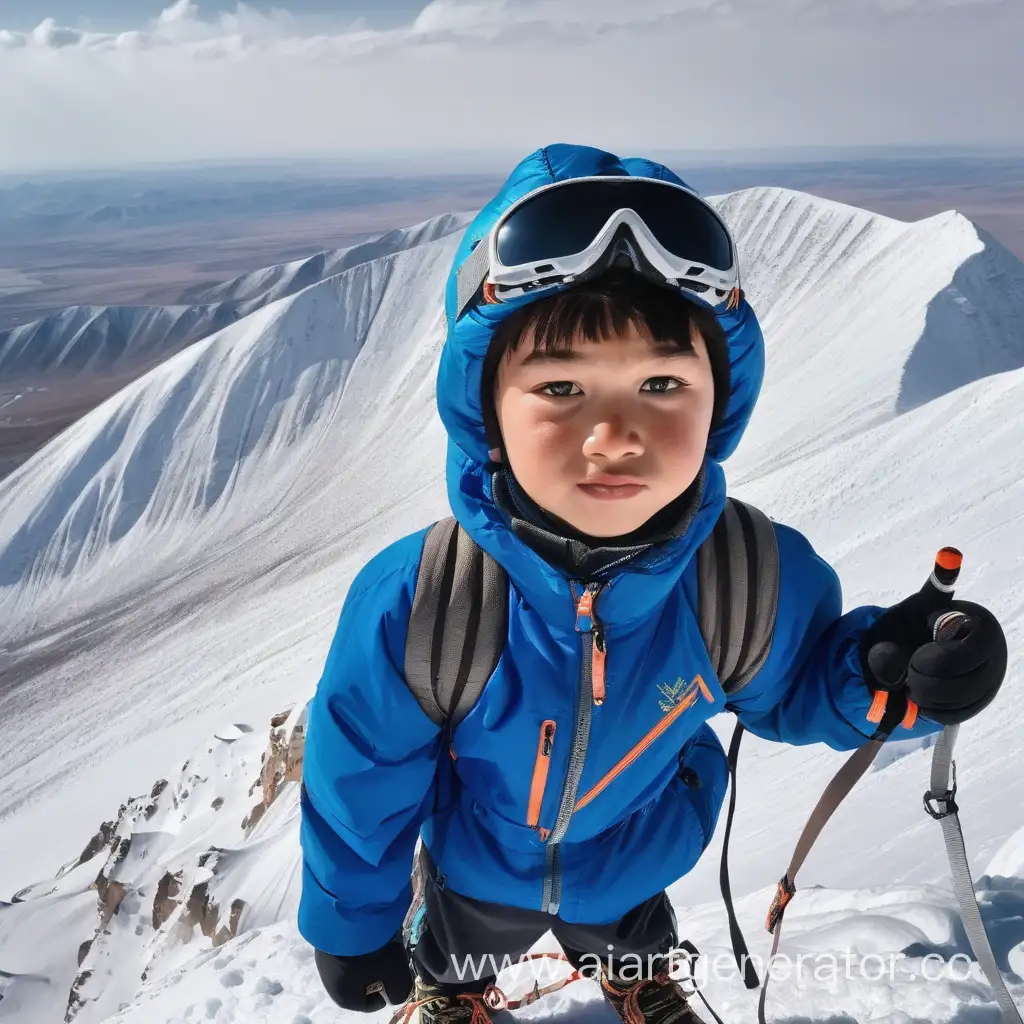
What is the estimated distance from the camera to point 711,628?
1418 mm

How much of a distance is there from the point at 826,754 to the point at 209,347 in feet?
120

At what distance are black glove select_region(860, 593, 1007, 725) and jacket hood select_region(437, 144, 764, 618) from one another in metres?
0.39

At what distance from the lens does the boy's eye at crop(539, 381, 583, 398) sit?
1199mm

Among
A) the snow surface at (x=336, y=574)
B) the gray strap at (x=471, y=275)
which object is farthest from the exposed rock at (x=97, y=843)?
the gray strap at (x=471, y=275)

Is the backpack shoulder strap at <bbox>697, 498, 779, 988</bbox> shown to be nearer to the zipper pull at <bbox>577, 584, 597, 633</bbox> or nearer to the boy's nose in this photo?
the zipper pull at <bbox>577, 584, 597, 633</bbox>

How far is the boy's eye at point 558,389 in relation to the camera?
120 cm

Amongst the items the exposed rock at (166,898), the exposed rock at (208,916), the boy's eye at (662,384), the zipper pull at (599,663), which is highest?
the boy's eye at (662,384)

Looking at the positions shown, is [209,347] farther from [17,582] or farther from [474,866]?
[474,866]

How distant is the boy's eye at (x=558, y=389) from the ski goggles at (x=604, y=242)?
A: 16 centimetres

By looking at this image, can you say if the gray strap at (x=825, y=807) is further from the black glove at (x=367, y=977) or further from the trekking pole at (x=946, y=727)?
the black glove at (x=367, y=977)

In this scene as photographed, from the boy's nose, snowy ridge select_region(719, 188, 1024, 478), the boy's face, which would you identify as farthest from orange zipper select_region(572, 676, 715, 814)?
snowy ridge select_region(719, 188, 1024, 478)

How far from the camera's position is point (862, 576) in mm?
6180

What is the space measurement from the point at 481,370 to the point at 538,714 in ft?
2.03

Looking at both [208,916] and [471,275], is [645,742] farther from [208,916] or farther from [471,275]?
[208,916]
